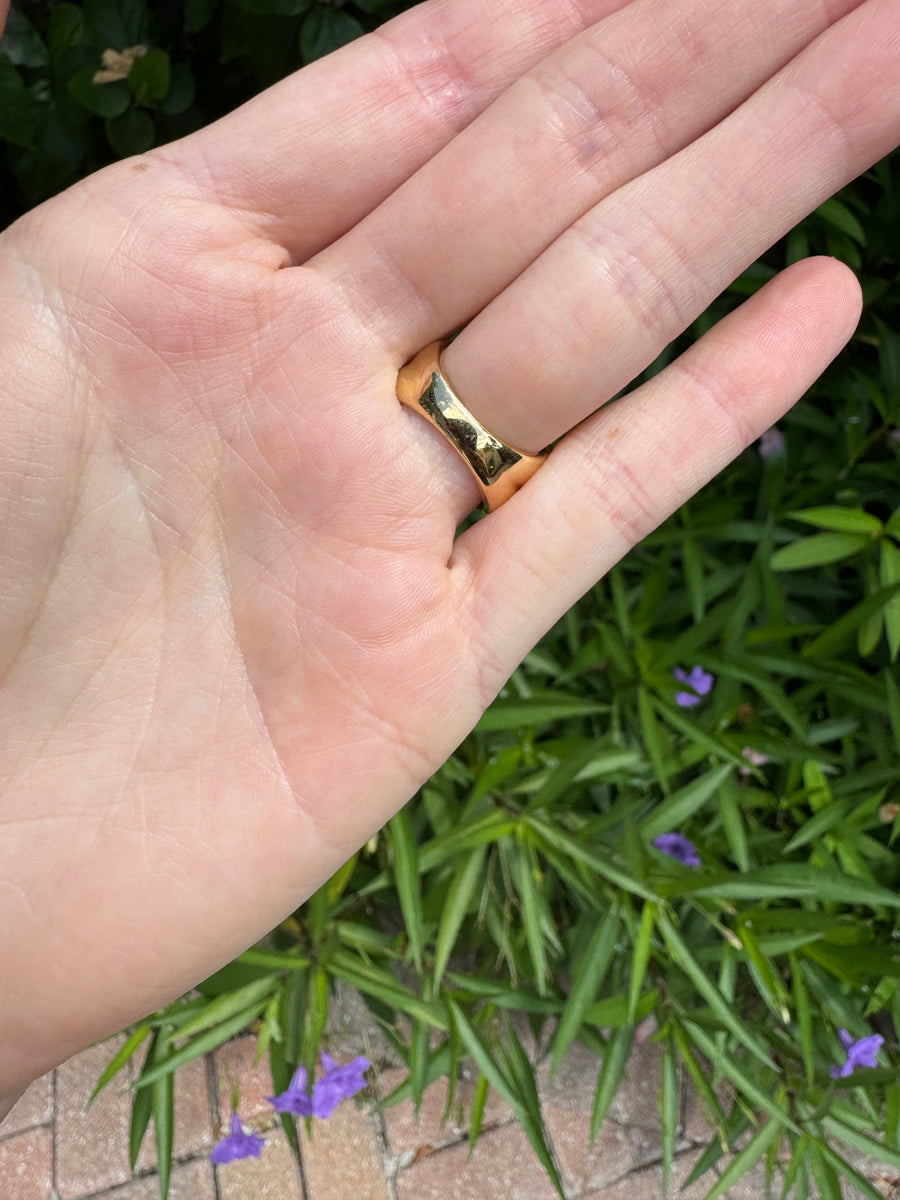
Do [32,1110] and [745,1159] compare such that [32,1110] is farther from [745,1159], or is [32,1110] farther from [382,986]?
[745,1159]

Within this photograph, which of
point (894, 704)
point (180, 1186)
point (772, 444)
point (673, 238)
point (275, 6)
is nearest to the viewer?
point (673, 238)

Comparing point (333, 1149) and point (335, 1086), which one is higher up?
point (335, 1086)

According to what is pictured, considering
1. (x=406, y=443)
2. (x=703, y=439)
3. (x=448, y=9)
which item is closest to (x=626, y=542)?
(x=703, y=439)

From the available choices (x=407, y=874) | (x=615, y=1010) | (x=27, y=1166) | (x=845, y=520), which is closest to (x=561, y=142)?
(x=845, y=520)

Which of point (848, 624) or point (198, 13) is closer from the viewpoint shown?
point (198, 13)

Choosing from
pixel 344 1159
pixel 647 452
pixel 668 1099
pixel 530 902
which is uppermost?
pixel 647 452

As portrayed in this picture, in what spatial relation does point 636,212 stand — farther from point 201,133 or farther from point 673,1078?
point 673,1078

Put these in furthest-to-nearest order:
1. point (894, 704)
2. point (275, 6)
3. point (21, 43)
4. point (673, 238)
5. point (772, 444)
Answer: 1. point (772, 444)
2. point (894, 704)
3. point (21, 43)
4. point (275, 6)
5. point (673, 238)
